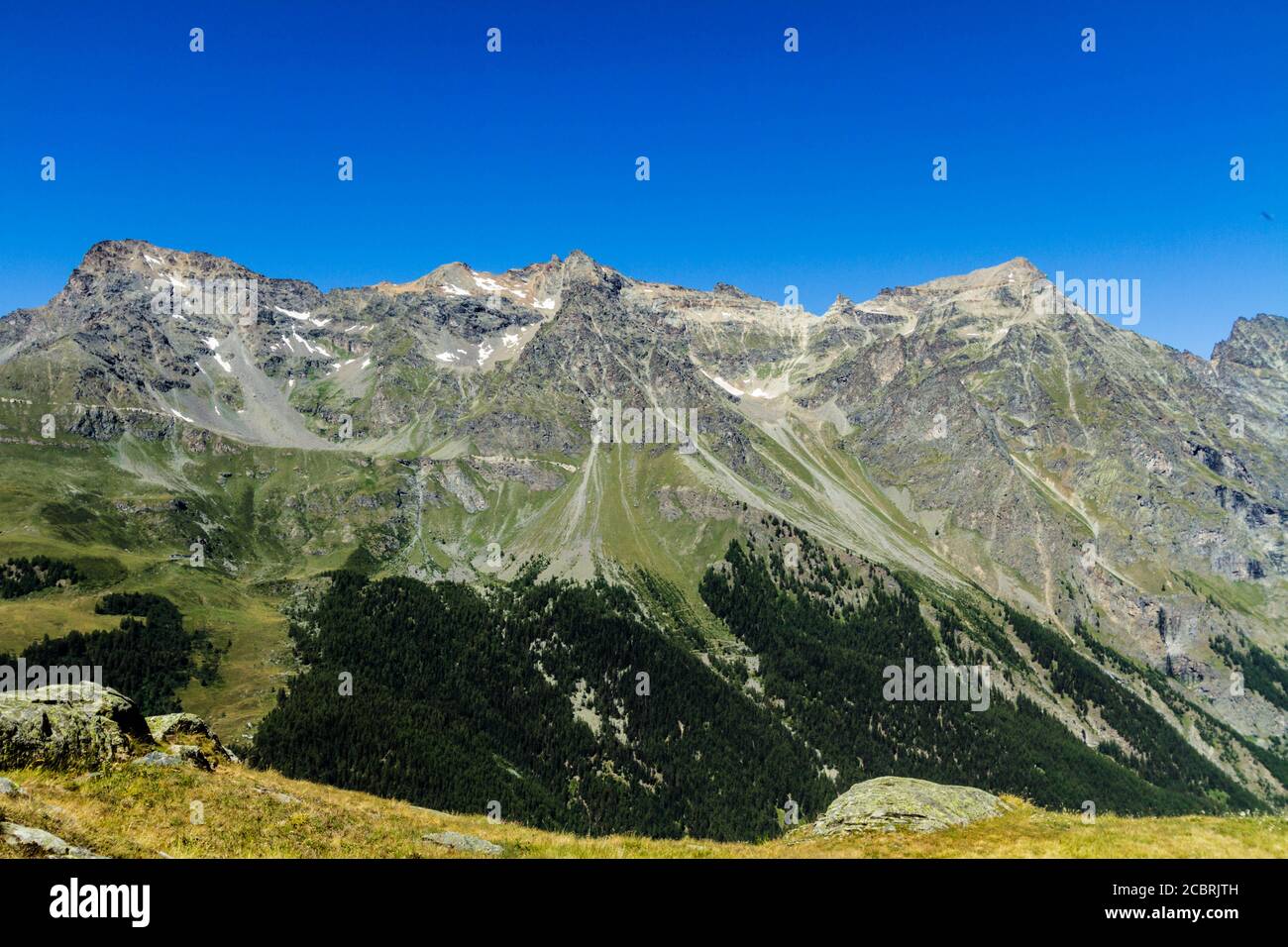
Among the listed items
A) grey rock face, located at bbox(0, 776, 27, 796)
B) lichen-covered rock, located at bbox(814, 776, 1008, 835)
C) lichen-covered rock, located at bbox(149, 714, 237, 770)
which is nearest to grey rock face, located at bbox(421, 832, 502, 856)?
grey rock face, located at bbox(0, 776, 27, 796)

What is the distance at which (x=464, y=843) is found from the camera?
23562 mm

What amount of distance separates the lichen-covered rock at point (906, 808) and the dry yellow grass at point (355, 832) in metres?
1.58

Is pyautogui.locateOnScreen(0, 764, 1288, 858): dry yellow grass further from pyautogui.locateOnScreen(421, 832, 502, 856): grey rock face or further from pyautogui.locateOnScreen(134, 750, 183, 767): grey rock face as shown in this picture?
pyautogui.locateOnScreen(134, 750, 183, 767): grey rock face

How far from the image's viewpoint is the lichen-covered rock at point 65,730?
77.6 feet

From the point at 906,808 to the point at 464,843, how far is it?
20.1 meters

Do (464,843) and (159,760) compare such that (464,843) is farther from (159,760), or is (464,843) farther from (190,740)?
(190,740)

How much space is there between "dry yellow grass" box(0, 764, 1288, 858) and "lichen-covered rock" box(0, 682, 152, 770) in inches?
42.6

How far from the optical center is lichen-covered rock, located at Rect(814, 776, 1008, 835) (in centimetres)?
2978

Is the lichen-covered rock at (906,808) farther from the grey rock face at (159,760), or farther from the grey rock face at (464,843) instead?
the grey rock face at (159,760)

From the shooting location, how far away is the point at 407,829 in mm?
25203
